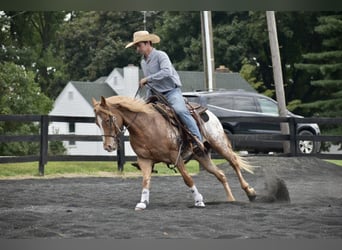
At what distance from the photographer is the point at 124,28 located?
697cm

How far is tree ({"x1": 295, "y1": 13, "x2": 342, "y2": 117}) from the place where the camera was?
7.54 metres

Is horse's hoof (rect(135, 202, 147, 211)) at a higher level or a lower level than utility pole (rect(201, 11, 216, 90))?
lower

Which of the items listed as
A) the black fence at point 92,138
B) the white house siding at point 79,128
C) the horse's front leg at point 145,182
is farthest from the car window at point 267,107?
the horse's front leg at point 145,182

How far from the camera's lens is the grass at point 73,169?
6379 mm

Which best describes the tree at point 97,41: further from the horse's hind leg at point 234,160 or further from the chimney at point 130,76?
the horse's hind leg at point 234,160

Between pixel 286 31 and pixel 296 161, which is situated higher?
pixel 286 31

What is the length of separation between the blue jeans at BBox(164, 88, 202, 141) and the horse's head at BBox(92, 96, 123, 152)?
0.45m

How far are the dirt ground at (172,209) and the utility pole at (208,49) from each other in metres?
1.11

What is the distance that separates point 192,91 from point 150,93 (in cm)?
170

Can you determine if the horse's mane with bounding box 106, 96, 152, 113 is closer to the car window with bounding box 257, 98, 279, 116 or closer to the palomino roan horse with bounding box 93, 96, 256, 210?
the palomino roan horse with bounding box 93, 96, 256, 210

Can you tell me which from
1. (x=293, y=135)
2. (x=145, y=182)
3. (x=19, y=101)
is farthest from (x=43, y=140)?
(x=293, y=135)

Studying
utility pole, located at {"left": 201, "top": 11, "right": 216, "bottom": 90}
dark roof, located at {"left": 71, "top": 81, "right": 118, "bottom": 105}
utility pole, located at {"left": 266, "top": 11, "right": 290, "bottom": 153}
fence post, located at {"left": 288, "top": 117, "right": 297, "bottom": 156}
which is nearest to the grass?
dark roof, located at {"left": 71, "top": 81, "right": 118, "bottom": 105}
